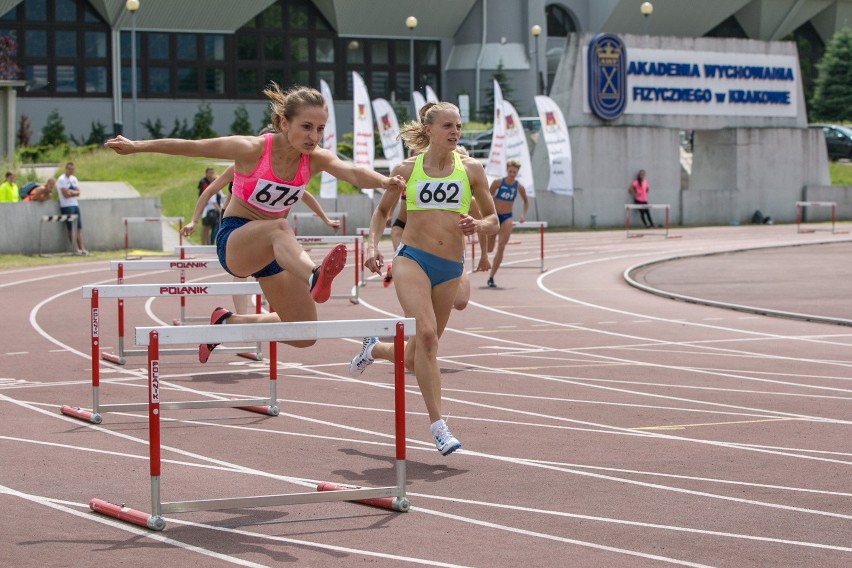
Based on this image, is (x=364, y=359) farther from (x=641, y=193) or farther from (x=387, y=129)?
(x=641, y=193)

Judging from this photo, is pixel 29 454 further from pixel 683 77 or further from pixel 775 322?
pixel 683 77

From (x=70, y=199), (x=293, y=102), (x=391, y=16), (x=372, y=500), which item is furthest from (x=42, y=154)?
(x=372, y=500)

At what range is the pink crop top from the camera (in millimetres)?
8609

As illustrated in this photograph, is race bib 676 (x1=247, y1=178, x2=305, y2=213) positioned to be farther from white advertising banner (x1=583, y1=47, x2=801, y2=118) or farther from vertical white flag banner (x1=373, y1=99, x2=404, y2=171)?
white advertising banner (x1=583, y1=47, x2=801, y2=118)

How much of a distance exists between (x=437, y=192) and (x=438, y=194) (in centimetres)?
1

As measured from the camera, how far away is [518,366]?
13.3 meters

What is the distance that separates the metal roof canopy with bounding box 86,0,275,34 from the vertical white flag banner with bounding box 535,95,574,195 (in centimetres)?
2121

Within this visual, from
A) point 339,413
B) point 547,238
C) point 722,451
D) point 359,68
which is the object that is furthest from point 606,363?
point 359,68

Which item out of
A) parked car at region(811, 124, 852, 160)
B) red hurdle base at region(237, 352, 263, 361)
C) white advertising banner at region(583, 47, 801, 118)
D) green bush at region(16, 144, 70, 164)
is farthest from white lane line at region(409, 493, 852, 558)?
parked car at region(811, 124, 852, 160)

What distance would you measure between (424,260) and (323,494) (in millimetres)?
2368

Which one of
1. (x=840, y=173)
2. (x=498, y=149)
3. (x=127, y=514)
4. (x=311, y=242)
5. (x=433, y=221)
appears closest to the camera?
(x=127, y=514)

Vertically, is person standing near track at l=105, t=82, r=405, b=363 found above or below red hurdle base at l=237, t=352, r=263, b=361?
above

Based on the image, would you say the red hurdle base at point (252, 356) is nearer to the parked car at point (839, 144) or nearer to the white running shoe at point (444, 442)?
the white running shoe at point (444, 442)

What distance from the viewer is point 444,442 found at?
27.1ft
